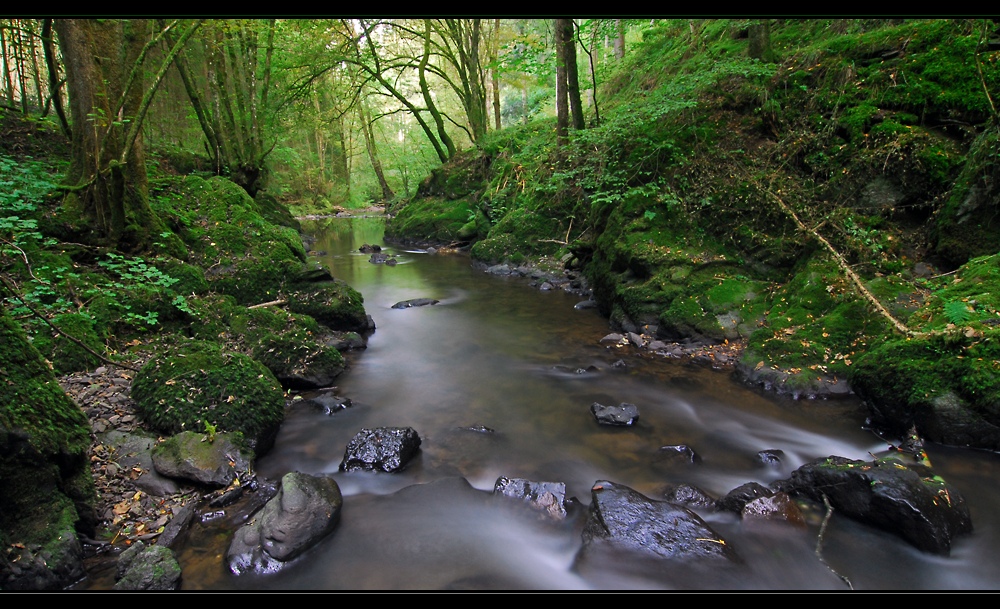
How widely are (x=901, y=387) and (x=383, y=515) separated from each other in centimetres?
490

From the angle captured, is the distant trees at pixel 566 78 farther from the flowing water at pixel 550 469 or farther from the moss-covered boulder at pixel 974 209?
the moss-covered boulder at pixel 974 209

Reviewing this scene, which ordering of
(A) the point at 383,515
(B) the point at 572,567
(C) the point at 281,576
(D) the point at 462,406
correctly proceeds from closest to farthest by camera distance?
(C) the point at 281,576
(B) the point at 572,567
(A) the point at 383,515
(D) the point at 462,406

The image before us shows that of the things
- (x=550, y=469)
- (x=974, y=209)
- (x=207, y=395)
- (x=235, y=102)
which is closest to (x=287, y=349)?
(x=207, y=395)

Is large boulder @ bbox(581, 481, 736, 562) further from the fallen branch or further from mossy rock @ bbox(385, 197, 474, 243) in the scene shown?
mossy rock @ bbox(385, 197, 474, 243)

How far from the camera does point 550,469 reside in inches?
172

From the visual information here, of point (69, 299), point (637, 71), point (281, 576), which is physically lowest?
point (281, 576)

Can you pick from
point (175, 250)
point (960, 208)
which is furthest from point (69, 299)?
point (960, 208)

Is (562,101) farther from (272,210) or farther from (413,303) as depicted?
(272,210)

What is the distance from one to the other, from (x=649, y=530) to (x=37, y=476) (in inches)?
152

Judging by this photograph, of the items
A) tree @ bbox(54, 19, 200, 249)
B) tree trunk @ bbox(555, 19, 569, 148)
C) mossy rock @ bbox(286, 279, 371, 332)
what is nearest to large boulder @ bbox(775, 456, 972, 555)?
mossy rock @ bbox(286, 279, 371, 332)

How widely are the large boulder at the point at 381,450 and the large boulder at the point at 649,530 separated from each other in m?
1.84

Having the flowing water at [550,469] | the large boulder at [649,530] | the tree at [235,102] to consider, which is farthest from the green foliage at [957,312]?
the tree at [235,102]

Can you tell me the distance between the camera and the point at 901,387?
4.43m

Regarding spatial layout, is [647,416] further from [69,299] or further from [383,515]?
[69,299]
